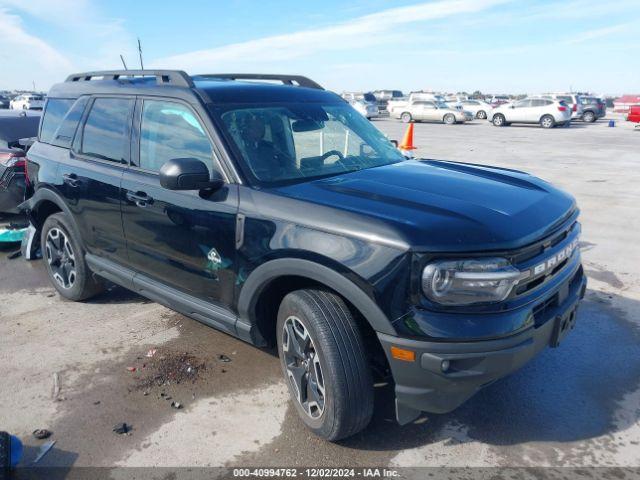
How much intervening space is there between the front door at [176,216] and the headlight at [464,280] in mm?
1245

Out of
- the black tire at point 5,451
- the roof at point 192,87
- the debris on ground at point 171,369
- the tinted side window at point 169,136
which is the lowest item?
the debris on ground at point 171,369

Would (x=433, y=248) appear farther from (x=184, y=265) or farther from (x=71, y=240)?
(x=71, y=240)

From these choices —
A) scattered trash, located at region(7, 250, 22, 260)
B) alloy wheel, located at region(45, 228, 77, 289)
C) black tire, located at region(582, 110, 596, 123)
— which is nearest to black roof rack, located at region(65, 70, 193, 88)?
alloy wheel, located at region(45, 228, 77, 289)

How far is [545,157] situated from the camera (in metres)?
15.3

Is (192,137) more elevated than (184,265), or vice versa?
(192,137)

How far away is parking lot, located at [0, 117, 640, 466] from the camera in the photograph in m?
2.86

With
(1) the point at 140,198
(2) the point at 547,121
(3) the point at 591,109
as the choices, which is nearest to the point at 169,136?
(1) the point at 140,198

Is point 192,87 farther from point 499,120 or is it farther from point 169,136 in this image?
point 499,120

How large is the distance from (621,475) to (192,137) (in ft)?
10.2

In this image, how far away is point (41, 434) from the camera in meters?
3.00

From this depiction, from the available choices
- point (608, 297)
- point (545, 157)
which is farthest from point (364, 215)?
point (545, 157)

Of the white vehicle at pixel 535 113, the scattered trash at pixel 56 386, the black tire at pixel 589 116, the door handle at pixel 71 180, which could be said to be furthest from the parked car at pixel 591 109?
the scattered trash at pixel 56 386

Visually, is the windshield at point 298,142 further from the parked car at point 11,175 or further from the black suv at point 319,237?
the parked car at point 11,175

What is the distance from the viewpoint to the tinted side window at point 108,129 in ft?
12.8
